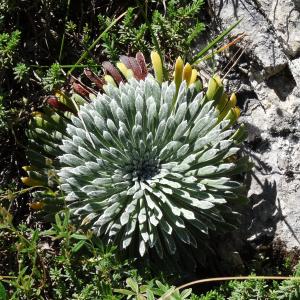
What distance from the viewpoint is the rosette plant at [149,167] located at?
8.63 feet

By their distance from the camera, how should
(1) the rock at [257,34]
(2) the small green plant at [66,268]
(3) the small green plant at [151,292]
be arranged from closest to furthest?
(3) the small green plant at [151,292] → (2) the small green plant at [66,268] → (1) the rock at [257,34]

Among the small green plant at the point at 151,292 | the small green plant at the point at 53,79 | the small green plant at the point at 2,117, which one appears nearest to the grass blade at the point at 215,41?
the small green plant at the point at 53,79

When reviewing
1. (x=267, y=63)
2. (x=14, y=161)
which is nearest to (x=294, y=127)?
(x=267, y=63)

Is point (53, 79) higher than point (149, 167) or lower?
higher

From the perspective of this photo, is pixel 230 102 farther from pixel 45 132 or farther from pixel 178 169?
pixel 45 132

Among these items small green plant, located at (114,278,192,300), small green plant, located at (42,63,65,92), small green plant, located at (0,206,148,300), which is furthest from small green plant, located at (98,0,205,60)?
small green plant, located at (114,278,192,300)

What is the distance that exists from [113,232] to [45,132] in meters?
0.66

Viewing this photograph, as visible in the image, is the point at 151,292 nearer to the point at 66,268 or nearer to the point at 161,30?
the point at 66,268

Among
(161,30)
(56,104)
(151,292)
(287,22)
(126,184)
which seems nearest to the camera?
(151,292)

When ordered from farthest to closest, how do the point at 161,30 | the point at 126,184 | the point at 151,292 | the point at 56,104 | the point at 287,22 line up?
the point at 161,30 < the point at 287,22 < the point at 56,104 < the point at 126,184 < the point at 151,292

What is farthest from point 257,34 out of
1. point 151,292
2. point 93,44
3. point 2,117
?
point 151,292

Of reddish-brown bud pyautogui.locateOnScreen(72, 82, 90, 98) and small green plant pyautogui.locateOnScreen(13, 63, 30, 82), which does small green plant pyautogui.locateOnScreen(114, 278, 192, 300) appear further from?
→ small green plant pyautogui.locateOnScreen(13, 63, 30, 82)

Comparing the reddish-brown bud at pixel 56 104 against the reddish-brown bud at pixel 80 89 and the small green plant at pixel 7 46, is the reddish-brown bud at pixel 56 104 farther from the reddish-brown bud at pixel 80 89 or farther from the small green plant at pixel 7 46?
the small green plant at pixel 7 46

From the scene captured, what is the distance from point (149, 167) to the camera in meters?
2.73
